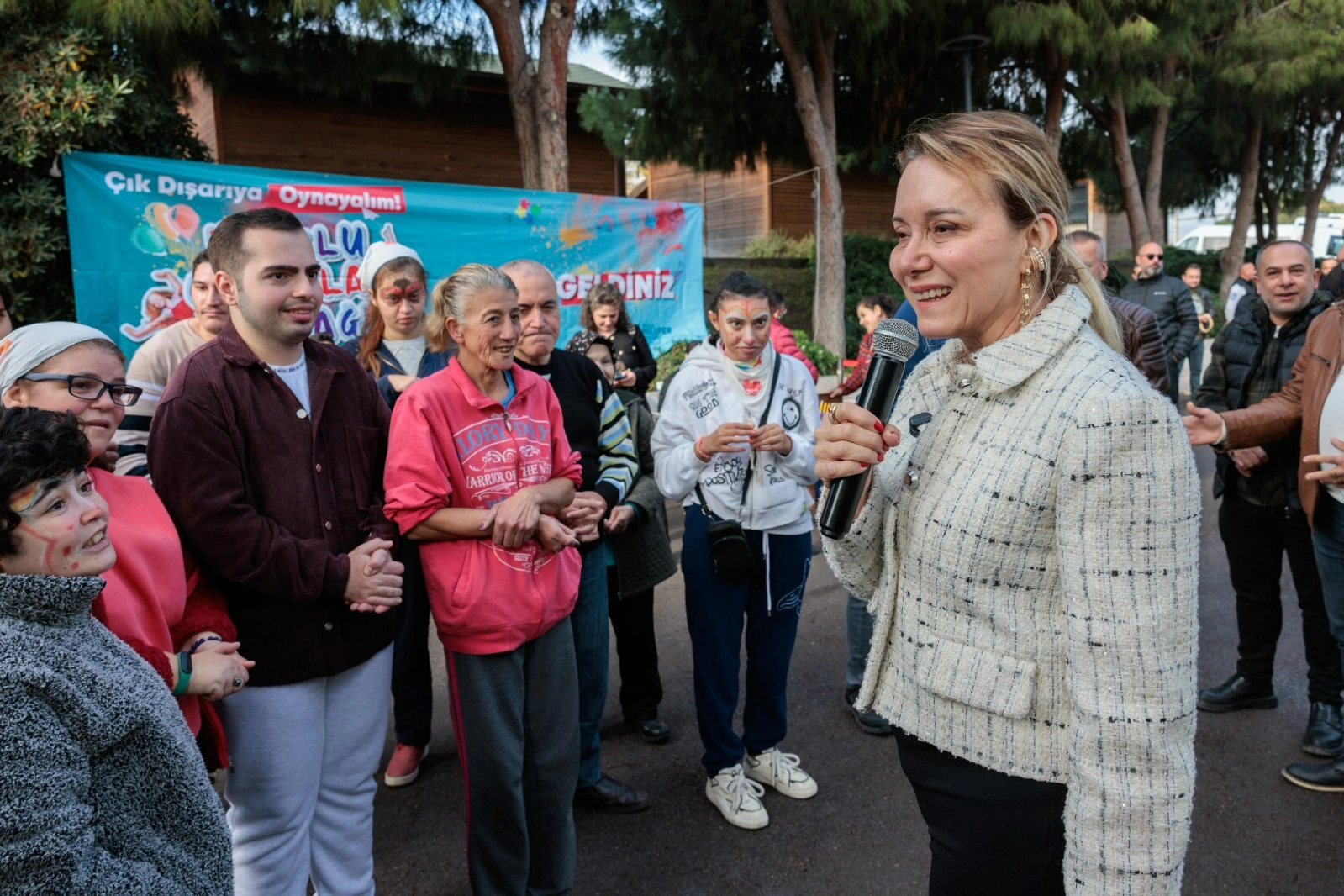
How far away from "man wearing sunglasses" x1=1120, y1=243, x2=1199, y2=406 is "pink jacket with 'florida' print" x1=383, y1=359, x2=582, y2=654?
7795 mm

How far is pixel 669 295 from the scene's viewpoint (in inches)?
388

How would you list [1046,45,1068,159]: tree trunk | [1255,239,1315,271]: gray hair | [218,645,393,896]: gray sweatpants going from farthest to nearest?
[1046,45,1068,159]: tree trunk < [1255,239,1315,271]: gray hair < [218,645,393,896]: gray sweatpants

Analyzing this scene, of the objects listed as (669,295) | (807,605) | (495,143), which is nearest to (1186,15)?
(669,295)

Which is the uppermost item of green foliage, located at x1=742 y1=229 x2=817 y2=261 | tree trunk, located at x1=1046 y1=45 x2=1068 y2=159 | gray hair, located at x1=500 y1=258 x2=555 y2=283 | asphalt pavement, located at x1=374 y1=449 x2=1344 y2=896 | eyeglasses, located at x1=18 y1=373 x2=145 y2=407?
tree trunk, located at x1=1046 y1=45 x2=1068 y2=159

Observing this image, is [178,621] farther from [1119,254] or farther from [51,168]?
[1119,254]

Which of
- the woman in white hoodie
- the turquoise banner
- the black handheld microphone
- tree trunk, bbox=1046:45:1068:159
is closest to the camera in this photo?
the black handheld microphone

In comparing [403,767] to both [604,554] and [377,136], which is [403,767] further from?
[377,136]

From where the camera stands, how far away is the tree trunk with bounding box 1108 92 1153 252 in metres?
16.3

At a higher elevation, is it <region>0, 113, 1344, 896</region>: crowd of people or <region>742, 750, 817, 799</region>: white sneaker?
<region>0, 113, 1344, 896</region>: crowd of people

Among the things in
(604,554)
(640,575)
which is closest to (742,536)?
(604,554)

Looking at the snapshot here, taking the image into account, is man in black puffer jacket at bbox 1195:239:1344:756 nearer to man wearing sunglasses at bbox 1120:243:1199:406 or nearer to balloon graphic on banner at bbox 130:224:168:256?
man wearing sunglasses at bbox 1120:243:1199:406

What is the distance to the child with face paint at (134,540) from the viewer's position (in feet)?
6.53

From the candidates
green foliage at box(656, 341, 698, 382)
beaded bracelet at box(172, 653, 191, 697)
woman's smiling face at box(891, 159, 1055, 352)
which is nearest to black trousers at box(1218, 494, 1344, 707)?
woman's smiling face at box(891, 159, 1055, 352)

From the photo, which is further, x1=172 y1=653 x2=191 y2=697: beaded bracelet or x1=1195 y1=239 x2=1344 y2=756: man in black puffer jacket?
x1=1195 y1=239 x2=1344 y2=756: man in black puffer jacket
